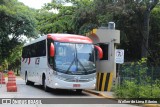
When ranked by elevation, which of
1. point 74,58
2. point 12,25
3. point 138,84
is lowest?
point 138,84

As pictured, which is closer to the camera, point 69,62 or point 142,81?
point 142,81

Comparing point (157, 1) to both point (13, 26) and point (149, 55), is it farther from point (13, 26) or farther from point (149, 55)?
point (13, 26)

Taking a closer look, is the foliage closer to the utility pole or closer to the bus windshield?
the bus windshield

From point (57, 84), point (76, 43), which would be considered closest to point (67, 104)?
point (57, 84)

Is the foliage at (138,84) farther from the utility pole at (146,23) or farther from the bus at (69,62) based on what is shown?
the utility pole at (146,23)

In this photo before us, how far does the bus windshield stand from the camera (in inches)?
755

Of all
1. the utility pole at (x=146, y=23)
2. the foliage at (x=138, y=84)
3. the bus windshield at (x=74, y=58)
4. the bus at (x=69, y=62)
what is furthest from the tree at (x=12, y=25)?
the foliage at (x=138, y=84)

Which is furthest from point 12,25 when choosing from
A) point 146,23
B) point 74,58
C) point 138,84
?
point 138,84

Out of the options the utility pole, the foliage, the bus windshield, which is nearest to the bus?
the bus windshield

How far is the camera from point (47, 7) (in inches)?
1682

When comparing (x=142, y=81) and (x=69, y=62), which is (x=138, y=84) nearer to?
(x=142, y=81)

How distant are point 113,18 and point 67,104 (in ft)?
57.9

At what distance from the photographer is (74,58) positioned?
765 inches

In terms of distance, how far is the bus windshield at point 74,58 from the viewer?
62.9 ft
